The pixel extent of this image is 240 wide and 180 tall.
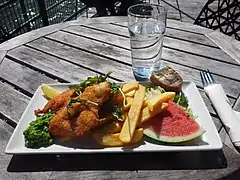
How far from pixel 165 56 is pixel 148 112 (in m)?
0.54

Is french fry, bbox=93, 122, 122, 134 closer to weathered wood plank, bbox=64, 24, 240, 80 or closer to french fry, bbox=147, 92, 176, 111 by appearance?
french fry, bbox=147, 92, 176, 111

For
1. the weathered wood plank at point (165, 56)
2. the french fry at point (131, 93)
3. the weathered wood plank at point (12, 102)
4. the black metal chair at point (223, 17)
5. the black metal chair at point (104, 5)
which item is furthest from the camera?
the black metal chair at point (104, 5)

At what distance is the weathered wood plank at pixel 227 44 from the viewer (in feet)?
4.28

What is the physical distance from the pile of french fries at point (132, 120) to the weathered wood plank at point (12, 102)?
32 cm

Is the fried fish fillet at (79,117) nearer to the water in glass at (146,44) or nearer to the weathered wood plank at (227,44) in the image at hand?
the water in glass at (146,44)

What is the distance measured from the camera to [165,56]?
1.31 meters

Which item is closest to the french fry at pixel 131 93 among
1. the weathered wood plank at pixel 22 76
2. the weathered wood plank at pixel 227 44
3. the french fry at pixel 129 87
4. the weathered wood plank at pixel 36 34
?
the french fry at pixel 129 87

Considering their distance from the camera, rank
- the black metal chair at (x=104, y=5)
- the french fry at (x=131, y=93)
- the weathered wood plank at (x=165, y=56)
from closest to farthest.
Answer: the french fry at (x=131, y=93) < the weathered wood plank at (x=165, y=56) < the black metal chair at (x=104, y=5)

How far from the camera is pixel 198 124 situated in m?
0.84

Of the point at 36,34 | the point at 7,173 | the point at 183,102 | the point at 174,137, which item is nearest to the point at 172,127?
the point at 174,137

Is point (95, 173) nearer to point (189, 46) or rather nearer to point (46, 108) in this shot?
point (46, 108)

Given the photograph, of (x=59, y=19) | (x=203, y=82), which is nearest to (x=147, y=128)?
(x=203, y=82)

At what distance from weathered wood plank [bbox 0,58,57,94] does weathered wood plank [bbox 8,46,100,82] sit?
0.04m

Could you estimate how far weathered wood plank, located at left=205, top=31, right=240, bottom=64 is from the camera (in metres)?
1.31
